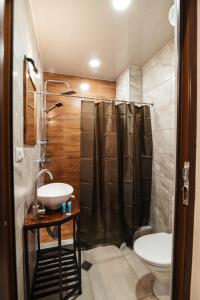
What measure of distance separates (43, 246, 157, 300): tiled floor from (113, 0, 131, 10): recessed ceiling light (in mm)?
2504

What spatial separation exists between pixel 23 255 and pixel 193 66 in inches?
57.3

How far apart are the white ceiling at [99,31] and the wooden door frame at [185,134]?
113 centimetres

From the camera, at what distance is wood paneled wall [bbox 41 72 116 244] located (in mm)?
2600

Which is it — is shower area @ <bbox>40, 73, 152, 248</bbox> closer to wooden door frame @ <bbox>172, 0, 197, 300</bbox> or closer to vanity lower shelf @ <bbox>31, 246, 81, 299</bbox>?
vanity lower shelf @ <bbox>31, 246, 81, 299</bbox>

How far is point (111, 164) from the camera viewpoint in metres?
2.04

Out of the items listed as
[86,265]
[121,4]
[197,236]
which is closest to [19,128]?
[197,236]

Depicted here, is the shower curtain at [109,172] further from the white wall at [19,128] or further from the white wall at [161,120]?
the white wall at [19,128]

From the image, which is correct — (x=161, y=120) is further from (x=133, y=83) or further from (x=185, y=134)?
(x=185, y=134)

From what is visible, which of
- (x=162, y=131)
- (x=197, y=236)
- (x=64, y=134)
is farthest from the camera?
(x=64, y=134)

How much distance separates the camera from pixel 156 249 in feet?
4.46

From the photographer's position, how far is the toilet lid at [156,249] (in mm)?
1220

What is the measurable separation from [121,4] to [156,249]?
214cm

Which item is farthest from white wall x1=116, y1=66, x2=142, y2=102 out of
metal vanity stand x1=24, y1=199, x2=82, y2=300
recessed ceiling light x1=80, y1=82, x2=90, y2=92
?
metal vanity stand x1=24, y1=199, x2=82, y2=300

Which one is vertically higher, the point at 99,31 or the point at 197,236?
the point at 99,31
